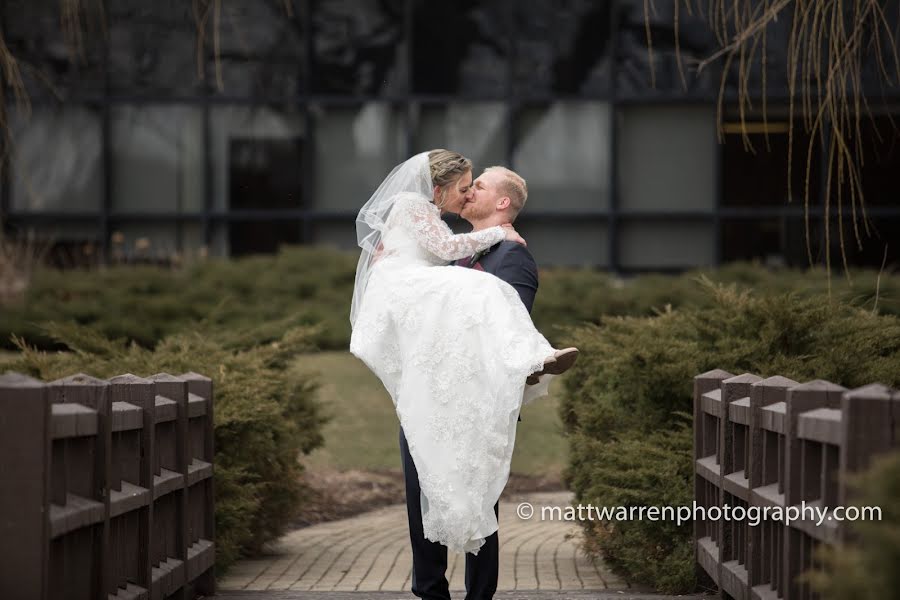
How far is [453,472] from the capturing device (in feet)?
17.5

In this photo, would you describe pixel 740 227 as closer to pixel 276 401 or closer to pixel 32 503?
pixel 276 401

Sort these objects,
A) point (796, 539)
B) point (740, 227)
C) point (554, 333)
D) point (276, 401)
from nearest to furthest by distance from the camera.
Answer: point (796, 539)
point (276, 401)
point (554, 333)
point (740, 227)

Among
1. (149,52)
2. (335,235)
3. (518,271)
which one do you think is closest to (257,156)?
(335,235)

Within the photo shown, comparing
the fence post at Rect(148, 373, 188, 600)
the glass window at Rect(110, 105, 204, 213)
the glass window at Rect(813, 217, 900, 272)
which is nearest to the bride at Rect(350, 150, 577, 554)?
the fence post at Rect(148, 373, 188, 600)

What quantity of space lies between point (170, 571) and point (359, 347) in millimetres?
1244

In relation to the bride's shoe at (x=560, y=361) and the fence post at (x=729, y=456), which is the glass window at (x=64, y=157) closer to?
the bride's shoe at (x=560, y=361)

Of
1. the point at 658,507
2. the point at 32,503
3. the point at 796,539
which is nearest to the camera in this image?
the point at 32,503

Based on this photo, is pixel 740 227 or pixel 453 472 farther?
pixel 740 227

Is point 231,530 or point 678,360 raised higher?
point 678,360

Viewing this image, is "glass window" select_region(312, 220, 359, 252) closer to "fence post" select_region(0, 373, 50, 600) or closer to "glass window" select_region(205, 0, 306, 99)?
"glass window" select_region(205, 0, 306, 99)

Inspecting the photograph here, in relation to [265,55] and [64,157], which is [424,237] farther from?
[64,157]

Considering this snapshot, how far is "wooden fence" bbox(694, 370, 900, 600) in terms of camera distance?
346 centimetres

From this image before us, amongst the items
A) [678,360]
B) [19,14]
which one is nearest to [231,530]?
[678,360]

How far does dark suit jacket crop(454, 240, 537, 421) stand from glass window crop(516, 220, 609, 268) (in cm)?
1275
